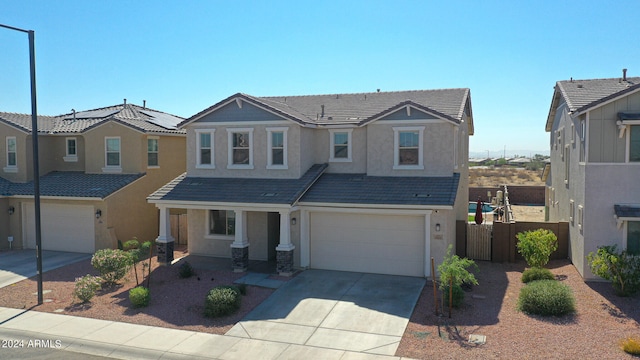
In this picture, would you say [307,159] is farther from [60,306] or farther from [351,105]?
[60,306]

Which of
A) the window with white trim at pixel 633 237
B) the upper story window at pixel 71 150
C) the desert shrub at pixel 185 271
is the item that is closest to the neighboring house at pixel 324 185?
the desert shrub at pixel 185 271

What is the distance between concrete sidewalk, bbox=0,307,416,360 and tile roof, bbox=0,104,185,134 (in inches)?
440

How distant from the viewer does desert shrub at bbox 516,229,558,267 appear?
1650 centimetres

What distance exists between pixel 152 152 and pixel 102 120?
8.78 ft

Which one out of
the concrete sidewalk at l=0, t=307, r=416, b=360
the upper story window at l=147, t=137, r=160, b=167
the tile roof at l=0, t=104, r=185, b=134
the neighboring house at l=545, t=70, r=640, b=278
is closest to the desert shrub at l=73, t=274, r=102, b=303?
the concrete sidewalk at l=0, t=307, r=416, b=360

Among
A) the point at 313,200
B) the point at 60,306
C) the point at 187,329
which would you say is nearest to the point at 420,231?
the point at 313,200

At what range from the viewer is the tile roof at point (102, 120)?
23406 millimetres

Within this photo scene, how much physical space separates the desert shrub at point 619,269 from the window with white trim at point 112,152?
19.6 m

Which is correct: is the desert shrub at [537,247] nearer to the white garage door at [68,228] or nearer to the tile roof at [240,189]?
the tile roof at [240,189]

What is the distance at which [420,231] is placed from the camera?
16.8m

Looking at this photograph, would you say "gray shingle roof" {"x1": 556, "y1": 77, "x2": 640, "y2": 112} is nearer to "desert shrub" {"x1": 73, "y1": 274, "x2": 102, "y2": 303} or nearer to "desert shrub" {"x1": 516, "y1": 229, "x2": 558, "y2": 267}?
"desert shrub" {"x1": 516, "y1": 229, "x2": 558, "y2": 267}

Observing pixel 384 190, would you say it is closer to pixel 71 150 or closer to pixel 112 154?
pixel 112 154

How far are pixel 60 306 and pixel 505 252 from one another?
1523 cm

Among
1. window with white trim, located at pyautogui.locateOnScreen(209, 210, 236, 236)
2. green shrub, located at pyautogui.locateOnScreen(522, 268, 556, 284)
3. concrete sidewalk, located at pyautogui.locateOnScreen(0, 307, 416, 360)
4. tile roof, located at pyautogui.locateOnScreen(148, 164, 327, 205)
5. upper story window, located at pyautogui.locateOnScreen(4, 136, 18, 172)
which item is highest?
upper story window, located at pyautogui.locateOnScreen(4, 136, 18, 172)
